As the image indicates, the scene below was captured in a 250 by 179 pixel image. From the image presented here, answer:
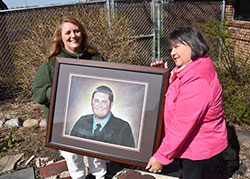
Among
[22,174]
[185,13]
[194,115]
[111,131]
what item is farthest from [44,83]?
[185,13]

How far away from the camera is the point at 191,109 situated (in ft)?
4.67

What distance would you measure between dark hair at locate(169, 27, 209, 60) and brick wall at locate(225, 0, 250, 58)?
19.4ft

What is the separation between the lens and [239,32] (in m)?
6.63

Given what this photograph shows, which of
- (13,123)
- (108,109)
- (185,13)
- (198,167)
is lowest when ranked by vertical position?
(13,123)

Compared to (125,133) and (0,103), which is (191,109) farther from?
(0,103)

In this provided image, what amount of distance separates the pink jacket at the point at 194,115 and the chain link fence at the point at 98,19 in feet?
9.95

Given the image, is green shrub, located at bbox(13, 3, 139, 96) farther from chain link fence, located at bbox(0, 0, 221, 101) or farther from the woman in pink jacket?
the woman in pink jacket

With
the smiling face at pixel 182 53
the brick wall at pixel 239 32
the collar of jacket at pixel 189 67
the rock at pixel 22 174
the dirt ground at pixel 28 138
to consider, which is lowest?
the rock at pixel 22 174

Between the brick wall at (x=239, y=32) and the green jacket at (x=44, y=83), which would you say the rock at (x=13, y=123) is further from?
the brick wall at (x=239, y=32)

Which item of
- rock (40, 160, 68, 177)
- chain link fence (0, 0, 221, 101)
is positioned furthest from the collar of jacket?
chain link fence (0, 0, 221, 101)

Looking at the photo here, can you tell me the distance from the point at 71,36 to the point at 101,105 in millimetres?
799

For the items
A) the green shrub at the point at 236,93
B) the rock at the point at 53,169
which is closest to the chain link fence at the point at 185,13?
the green shrub at the point at 236,93

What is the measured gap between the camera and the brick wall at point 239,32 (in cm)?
682

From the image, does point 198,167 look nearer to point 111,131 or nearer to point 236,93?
point 111,131
